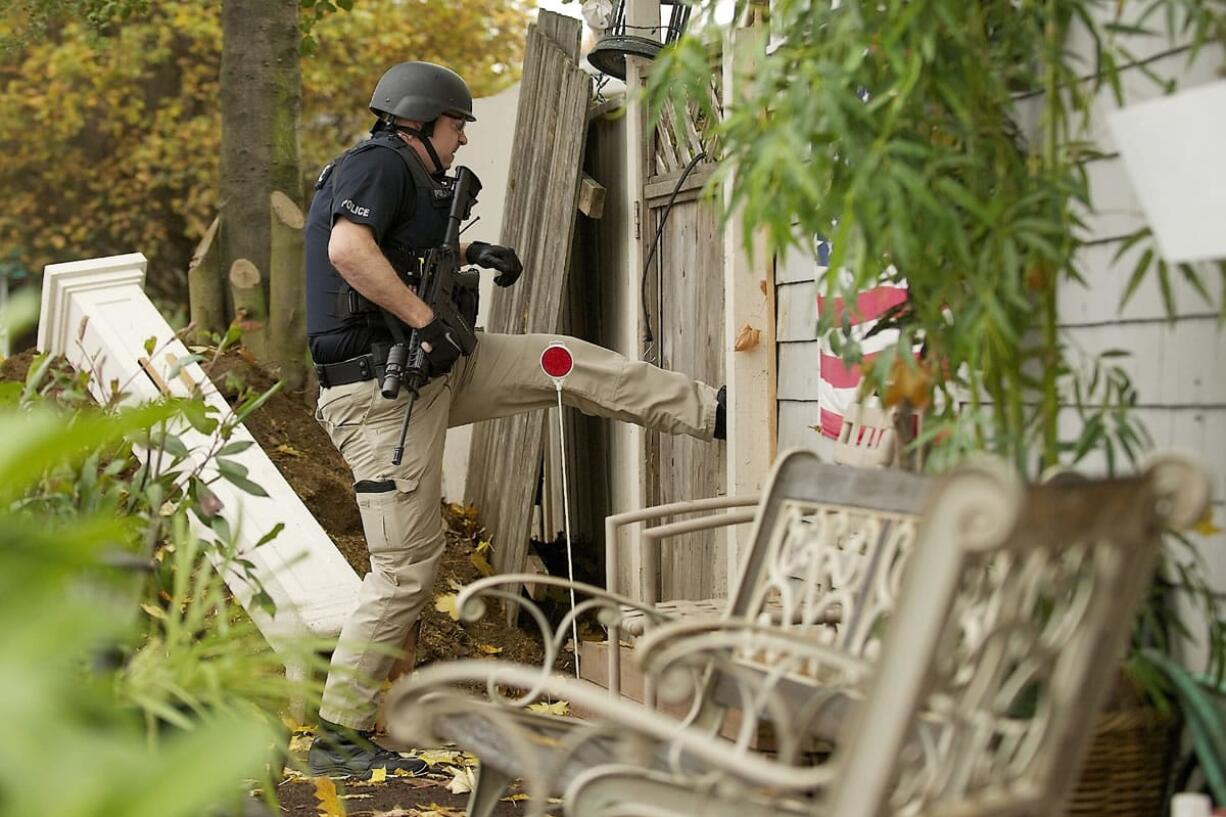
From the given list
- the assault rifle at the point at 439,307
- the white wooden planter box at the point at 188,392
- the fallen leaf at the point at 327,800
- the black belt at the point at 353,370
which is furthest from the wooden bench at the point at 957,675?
the white wooden planter box at the point at 188,392

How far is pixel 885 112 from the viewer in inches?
107

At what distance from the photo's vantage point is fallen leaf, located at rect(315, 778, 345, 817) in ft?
12.8

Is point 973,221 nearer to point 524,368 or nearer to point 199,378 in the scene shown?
point 524,368

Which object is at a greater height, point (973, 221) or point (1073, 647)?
point (973, 221)

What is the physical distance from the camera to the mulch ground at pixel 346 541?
13.9 ft

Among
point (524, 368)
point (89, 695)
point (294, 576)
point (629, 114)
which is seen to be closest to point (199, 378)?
point (294, 576)

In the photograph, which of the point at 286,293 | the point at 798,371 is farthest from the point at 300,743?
the point at 286,293

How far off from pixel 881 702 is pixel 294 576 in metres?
3.62

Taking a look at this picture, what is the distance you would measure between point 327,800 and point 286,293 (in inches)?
120

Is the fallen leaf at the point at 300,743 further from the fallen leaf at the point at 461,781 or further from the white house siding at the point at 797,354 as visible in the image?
the white house siding at the point at 797,354

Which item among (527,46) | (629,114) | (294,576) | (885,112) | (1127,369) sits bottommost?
(294,576)

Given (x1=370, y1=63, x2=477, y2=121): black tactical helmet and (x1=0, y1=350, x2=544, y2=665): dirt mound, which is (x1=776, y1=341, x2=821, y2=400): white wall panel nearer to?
(x1=370, y1=63, x2=477, y2=121): black tactical helmet

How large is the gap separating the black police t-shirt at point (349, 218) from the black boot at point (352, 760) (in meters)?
1.13

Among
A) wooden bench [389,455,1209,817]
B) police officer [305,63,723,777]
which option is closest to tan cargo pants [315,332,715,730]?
police officer [305,63,723,777]
